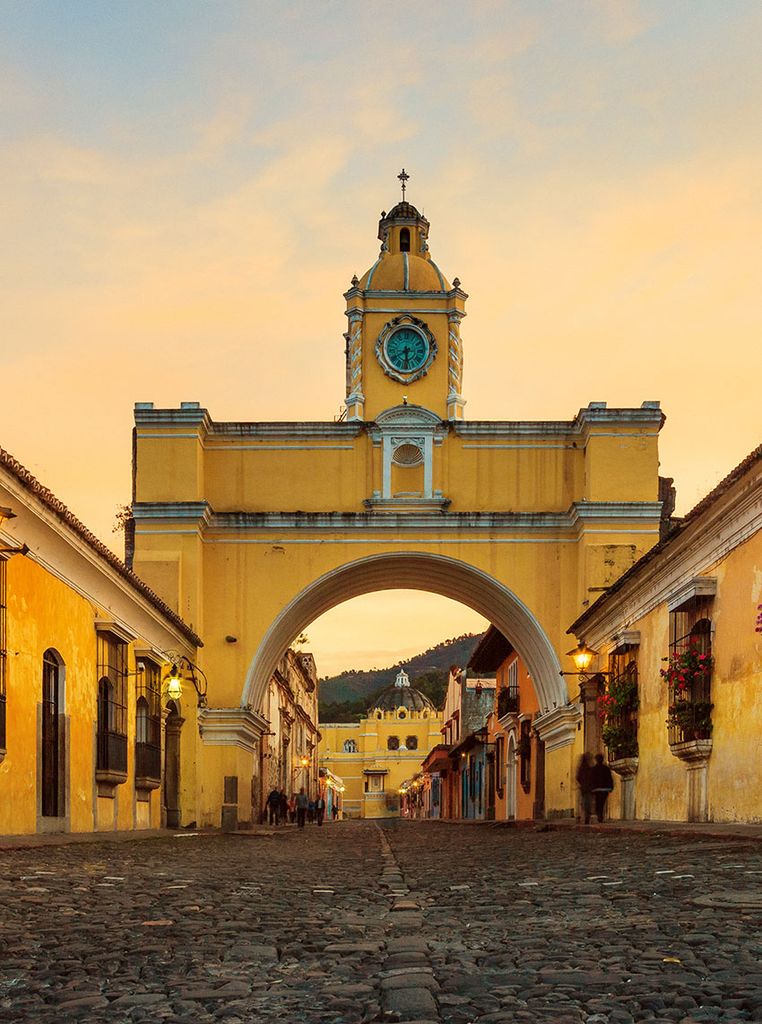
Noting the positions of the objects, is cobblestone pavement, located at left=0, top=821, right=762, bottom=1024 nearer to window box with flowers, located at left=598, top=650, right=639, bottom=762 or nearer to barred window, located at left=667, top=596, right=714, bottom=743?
A: barred window, located at left=667, top=596, right=714, bottom=743

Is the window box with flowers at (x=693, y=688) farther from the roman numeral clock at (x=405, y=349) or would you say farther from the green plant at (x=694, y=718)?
the roman numeral clock at (x=405, y=349)

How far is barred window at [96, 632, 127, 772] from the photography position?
1705 cm

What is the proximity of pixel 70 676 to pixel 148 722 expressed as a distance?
573 cm

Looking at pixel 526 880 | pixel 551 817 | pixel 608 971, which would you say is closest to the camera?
pixel 608 971

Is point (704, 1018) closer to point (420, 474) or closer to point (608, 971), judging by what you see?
point (608, 971)

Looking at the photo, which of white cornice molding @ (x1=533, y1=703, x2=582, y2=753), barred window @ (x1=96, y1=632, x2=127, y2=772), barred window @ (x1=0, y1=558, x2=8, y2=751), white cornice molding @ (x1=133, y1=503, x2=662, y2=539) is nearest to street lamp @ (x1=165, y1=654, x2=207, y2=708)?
white cornice molding @ (x1=133, y1=503, x2=662, y2=539)

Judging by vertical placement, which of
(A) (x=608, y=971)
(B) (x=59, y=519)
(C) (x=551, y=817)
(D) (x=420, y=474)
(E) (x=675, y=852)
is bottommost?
(C) (x=551, y=817)

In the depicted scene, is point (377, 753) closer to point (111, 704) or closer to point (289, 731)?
point (289, 731)

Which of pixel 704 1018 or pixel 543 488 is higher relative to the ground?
pixel 543 488

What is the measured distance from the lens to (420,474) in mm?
25922

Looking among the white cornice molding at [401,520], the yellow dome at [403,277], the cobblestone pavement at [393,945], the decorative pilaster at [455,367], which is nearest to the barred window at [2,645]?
the cobblestone pavement at [393,945]

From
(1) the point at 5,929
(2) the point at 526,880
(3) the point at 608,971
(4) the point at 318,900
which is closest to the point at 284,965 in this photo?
(3) the point at 608,971

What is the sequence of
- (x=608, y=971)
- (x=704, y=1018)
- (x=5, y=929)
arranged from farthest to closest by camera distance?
(x=5, y=929) < (x=608, y=971) < (x=704, y=1018)

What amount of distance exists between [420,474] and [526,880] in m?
18.8
